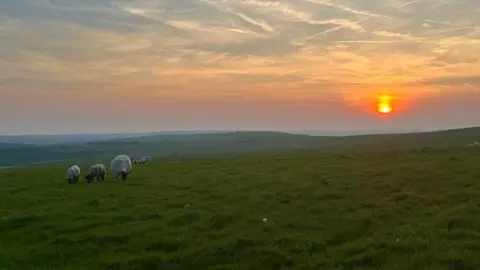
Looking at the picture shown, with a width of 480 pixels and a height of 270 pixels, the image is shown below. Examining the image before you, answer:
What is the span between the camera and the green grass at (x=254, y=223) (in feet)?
47.5

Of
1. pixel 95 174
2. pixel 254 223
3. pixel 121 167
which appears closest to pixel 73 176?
pixel 95 174

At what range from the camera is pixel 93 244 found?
54.6 ft

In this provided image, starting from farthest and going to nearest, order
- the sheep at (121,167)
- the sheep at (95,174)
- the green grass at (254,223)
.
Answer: the sheep at (121,167) → the sheep at (95,174) → the green grass at (254,223)

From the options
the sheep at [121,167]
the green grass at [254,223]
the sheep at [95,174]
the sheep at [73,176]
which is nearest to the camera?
the green grass at [254,223]

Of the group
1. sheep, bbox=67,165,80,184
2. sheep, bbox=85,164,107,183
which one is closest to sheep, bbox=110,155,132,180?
sheep, bbox=85,164,107,183

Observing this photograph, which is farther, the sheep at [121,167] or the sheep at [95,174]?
the sheep at [121,167]

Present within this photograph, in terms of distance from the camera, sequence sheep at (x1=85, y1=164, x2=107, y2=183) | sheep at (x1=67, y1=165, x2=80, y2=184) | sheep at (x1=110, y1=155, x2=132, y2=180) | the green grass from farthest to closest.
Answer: sheep at (x1=110, y1=155, x2=132, y2=180) → sheep at (x1=85, y1=164, x2=107, y2=183) → sheep at (x1=67, y1=165, x2=80, y2=184) → the green grass

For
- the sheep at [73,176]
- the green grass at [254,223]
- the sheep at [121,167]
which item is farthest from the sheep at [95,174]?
the green grass at [254,223]

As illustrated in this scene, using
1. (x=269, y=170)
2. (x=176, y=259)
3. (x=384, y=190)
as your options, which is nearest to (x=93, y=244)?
(x=176, y=259)

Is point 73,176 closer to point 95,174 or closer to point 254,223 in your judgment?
point 95,174

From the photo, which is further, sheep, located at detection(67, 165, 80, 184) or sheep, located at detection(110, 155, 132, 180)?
sheep, located at detection(110, 155, 132, 180)

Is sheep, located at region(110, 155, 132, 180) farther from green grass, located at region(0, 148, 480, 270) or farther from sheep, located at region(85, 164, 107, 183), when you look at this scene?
green grass, located at region(0, 148, 480, 270)

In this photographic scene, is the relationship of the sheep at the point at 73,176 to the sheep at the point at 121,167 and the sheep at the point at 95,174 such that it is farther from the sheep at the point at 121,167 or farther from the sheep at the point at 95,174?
the sheep at the point at 121,167

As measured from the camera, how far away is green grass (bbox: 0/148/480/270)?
14.5 meters
